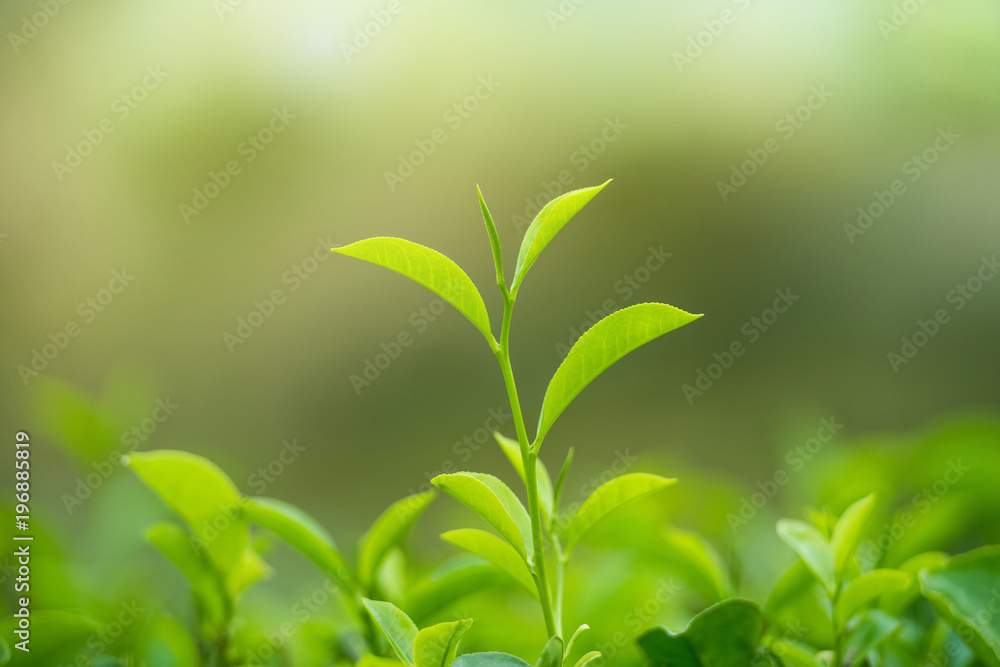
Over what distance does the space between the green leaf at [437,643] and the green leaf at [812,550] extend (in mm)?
210

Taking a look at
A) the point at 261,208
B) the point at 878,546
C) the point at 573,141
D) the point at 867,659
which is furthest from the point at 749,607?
the point at 261,208

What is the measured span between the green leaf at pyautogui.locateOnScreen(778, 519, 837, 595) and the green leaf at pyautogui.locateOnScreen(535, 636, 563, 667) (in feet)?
0.56

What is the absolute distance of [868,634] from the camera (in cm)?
40

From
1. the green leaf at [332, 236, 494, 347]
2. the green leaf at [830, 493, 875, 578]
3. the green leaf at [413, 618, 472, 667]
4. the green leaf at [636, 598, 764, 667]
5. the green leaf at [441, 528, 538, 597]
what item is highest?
the green leaf at [830, 493, 875, 578]

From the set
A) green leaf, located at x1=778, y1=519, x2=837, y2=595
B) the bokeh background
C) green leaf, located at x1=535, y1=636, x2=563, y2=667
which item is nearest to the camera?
green leaf, located at x1=535, y1=636, x2=563, y2=667

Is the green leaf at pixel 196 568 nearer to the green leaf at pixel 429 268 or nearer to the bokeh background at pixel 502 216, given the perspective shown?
the green leaf at pixel 429 268

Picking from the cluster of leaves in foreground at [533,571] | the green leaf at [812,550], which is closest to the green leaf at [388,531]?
the cluster of leaves in foreground at [533,571]

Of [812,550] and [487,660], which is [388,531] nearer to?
[487,660]

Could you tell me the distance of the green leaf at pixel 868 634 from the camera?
0.39 m

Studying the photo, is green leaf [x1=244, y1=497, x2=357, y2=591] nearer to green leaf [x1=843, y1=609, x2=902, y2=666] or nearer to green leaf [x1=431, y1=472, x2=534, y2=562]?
green leaf [x1=431, y1=472, x2=534, y2=562]

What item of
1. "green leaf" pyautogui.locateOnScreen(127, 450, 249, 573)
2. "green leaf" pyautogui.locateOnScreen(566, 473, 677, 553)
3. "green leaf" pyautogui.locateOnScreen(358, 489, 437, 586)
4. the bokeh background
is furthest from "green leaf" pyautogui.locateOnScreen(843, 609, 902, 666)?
the bokeh background

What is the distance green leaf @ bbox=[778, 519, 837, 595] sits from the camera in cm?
39

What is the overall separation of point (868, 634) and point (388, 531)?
0.99 feet

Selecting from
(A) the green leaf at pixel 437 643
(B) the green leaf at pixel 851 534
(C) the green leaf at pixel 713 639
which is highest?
(B) the green leaf at pixel 851 534
